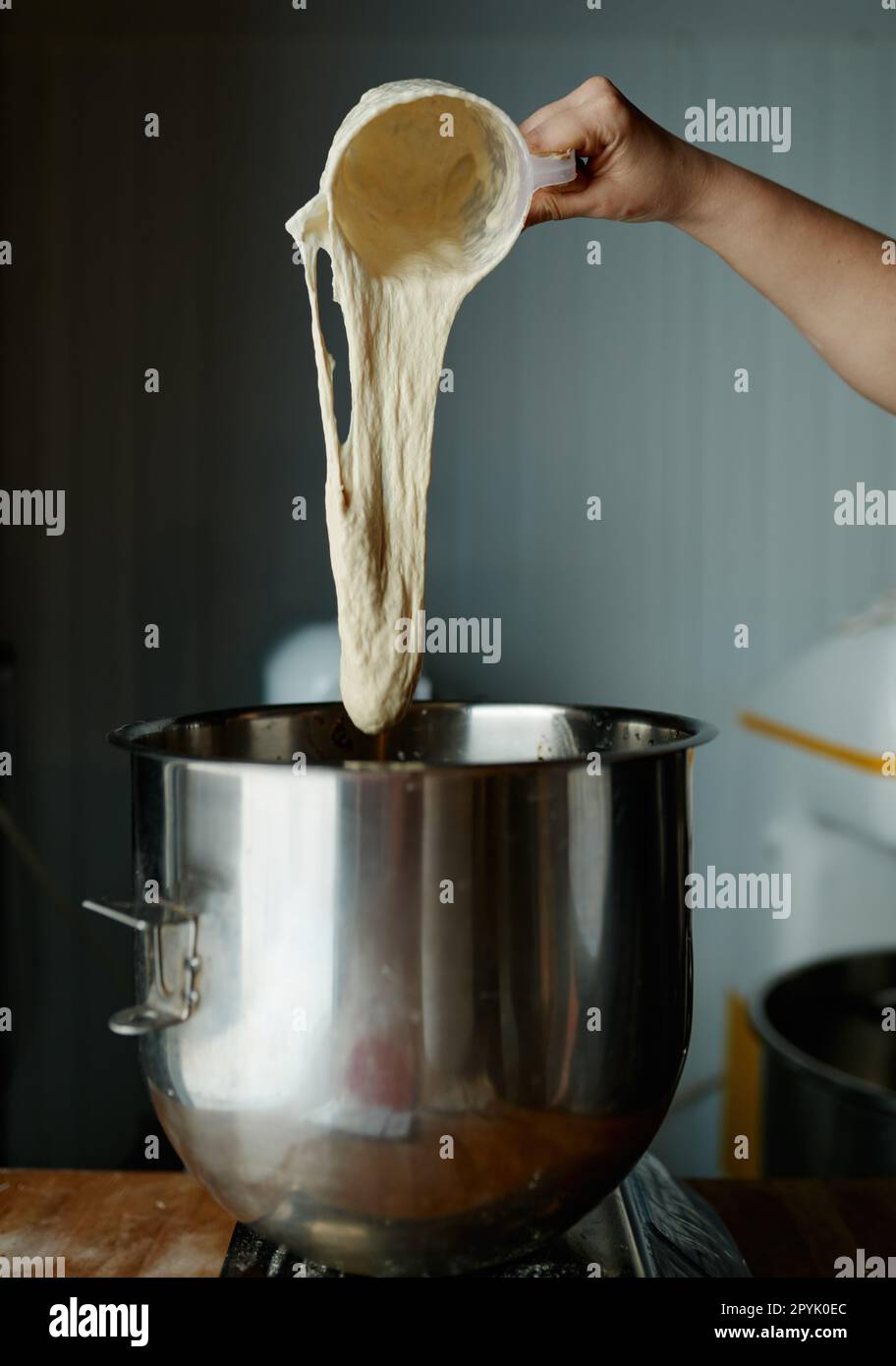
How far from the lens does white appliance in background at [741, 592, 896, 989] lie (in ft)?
5.52

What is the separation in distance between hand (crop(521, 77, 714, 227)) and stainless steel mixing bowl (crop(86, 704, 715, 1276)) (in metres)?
0.51

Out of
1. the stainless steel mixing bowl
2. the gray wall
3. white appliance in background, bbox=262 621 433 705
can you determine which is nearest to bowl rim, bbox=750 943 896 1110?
the gray wall

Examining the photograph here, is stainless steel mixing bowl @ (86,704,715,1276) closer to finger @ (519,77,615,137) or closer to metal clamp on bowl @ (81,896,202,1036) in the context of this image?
metal clamp on bowl @ (81,896,202,1036)

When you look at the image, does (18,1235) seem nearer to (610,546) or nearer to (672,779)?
(672,779)

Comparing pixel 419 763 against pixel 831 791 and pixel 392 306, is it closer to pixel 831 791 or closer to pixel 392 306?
pixel 392 306

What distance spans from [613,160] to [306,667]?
0.98 meters

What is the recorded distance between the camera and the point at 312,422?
1.81 m

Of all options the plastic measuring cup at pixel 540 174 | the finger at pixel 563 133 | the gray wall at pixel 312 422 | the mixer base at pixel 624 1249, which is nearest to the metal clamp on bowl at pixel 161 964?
the mixer base at pixel 624 1249

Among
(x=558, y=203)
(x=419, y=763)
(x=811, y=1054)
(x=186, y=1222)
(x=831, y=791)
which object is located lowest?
(x=811, y=1054)

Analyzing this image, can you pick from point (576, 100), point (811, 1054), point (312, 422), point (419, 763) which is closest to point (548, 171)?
point (576, 100)

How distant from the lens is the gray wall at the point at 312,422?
69.4 inches

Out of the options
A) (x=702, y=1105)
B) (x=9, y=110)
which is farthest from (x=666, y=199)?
(x=702, y=1105)
